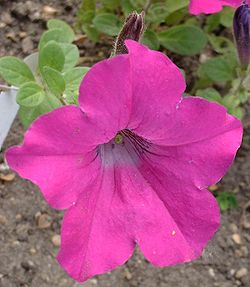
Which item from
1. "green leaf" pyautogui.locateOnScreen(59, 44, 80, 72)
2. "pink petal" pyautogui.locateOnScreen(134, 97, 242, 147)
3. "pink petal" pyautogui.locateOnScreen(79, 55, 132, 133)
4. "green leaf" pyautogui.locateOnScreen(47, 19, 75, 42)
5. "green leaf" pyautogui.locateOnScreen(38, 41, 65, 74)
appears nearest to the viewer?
"pink petal" pyautogui.locateOnScreen(79, 55, 132, 133)

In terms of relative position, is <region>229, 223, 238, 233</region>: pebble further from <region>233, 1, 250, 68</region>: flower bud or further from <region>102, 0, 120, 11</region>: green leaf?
<region>102, 0, 120, 11</region>: green leaf

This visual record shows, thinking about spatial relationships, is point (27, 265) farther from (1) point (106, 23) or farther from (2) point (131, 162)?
(1) point (106, 23)

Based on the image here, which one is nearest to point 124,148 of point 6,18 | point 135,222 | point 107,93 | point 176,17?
point 135,222

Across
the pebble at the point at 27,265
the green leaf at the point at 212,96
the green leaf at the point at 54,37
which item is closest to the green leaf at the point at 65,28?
the green leaf at the point at 54,37

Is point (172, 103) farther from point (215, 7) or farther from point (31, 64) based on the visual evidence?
point (31, 64)

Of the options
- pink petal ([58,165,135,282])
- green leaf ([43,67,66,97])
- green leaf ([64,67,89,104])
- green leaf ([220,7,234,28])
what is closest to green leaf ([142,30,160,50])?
green leaf ([220,7,234,28])

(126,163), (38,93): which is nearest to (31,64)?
(38,93)
